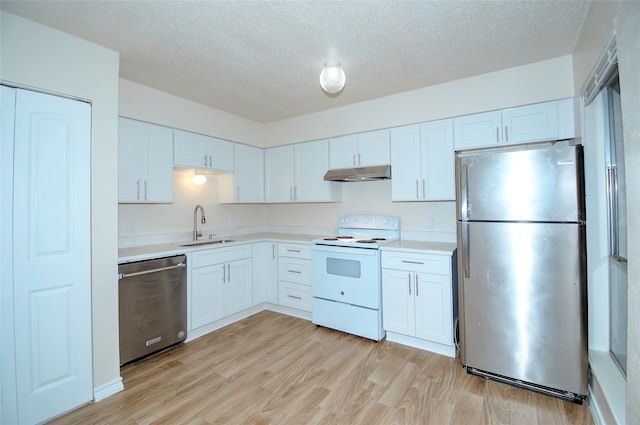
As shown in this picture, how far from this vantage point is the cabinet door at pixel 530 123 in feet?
8.00

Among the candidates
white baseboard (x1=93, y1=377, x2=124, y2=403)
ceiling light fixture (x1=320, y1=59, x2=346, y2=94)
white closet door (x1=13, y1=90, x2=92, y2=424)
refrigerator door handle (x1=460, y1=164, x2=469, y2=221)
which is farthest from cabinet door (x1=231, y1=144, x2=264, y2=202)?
refrigerator door handle (x1=460, y1=164, x2=469, y2=221)

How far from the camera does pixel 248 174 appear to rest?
3990mm

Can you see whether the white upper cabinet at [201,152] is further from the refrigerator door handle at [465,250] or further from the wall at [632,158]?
the wall at [632,158]

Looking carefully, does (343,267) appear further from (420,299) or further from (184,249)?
(184,249)

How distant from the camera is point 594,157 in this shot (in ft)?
6.47

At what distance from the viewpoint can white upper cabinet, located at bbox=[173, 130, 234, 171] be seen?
124 inches

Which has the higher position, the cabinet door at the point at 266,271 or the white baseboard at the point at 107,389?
the cabinet door at the point at 266,271

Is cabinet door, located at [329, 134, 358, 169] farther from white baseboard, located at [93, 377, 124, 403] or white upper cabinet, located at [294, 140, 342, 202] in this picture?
white baseboard, located at [93, 377, 124, 403]

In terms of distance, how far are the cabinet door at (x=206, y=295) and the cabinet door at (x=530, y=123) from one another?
3.13 metres

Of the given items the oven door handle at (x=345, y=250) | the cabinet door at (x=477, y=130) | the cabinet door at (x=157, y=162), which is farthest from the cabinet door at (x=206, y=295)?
the cabinet door at (x=477, y=130)

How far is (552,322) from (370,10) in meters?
2.38

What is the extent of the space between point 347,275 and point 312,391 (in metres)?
1.19

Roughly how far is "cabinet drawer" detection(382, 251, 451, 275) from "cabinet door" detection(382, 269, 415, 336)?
0.06 m

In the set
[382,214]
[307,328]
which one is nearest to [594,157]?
[382,214]
